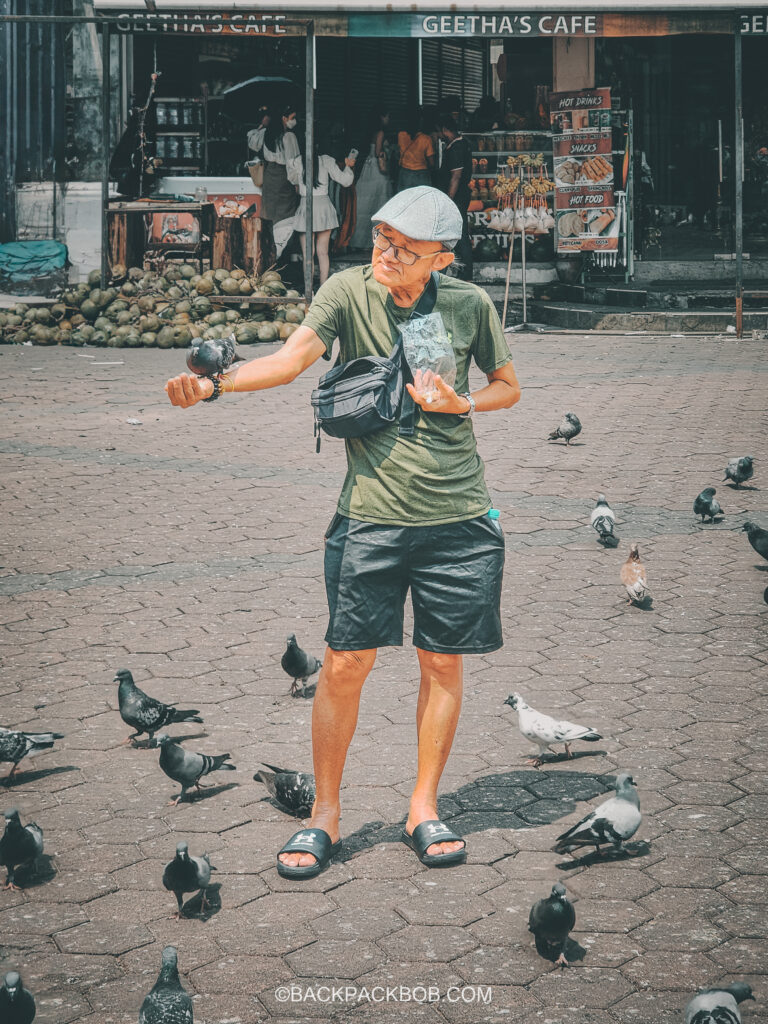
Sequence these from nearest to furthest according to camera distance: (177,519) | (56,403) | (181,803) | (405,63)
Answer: (181,803) < (177,519) < (56,403) < (405,63)

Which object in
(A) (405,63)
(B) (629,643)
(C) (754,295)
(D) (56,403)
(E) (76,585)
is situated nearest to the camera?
(B) (629,643)

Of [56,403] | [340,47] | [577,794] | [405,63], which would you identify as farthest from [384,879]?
[405,63]

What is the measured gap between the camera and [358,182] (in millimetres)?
19344

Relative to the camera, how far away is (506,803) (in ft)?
15.3

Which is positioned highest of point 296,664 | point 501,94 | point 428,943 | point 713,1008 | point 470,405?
point 501,94

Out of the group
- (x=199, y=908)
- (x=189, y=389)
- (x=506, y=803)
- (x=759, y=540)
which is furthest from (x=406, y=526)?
(x=759, y=540)

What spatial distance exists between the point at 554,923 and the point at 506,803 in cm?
112

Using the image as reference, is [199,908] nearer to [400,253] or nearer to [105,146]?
[400,253]

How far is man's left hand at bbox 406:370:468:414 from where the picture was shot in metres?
4.01

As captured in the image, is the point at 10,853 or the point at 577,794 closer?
the point at 10,853

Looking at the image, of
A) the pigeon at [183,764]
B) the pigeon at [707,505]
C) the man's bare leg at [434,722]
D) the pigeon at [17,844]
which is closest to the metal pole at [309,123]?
the pigeon at [707,505]

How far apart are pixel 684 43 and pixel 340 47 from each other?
5490 mm

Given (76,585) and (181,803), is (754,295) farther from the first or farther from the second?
(181,803)

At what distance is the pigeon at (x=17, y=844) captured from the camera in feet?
13.1
